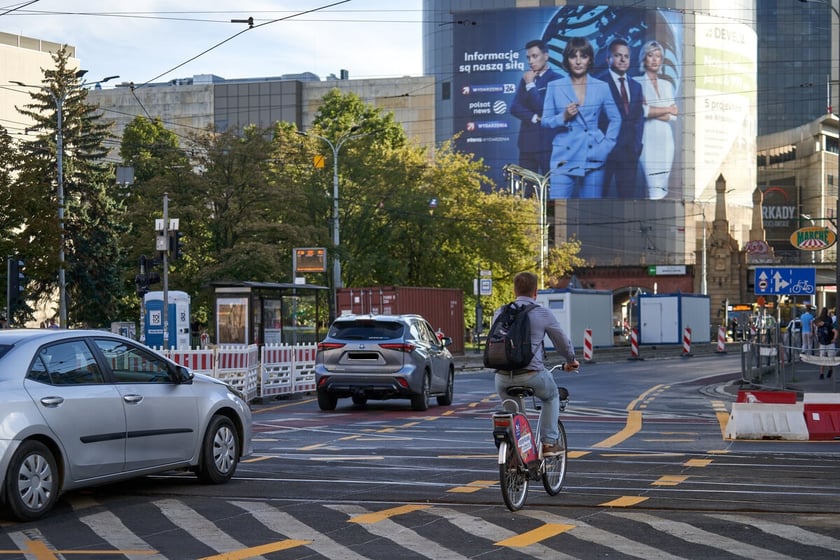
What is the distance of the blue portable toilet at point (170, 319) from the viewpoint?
1576 inches

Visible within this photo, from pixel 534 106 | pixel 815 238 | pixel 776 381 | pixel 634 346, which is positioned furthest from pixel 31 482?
pixel 534 106

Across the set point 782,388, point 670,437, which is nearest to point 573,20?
point 782,388

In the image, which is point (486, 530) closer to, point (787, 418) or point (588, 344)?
point (787, 418)

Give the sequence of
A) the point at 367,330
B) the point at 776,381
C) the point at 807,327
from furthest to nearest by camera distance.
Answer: the point at 807,327 → the point at 776,381 → the point at 367,330

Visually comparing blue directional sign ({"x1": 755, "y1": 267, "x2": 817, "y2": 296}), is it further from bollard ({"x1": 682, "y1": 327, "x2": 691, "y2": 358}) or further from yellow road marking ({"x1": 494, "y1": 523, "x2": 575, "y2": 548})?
bollard ({"x1": 682, "y1": 327, "x2": 691, "y2": 358})

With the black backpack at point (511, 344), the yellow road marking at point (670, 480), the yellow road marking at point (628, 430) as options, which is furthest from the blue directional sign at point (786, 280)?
the black backpack at point (511, 344)

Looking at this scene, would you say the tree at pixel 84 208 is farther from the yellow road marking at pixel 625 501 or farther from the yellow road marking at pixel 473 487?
the yellow road marking at pixel 625 501

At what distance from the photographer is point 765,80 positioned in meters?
162

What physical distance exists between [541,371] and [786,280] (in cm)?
2101

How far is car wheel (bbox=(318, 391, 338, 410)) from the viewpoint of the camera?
2261 cm

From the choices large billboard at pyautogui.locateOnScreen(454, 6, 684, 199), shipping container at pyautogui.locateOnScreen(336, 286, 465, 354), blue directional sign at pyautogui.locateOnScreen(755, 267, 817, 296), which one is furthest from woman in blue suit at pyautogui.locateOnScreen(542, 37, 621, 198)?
blue directional sign at pyautogui.locateOnScreen(755, 267, 817, 296)

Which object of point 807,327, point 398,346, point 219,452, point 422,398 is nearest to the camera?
point 219,452

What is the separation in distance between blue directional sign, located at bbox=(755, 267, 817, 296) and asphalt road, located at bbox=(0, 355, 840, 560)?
12755mm

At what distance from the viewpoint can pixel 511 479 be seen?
9953 millimetres
